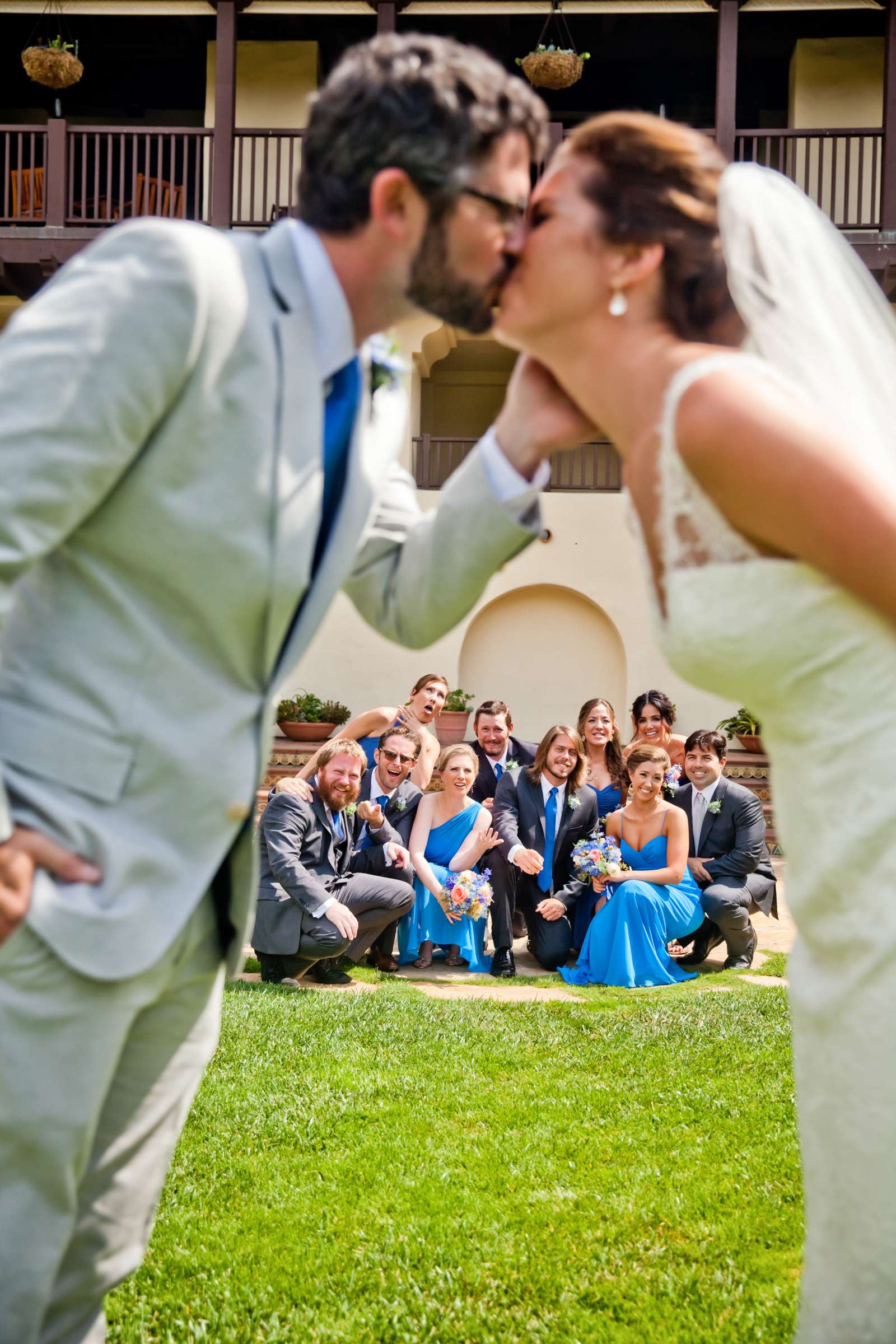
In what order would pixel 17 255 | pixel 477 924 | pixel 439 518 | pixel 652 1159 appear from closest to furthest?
pixel 439 518
pixel 652 1159
pixel 477 924
pixel 17 255

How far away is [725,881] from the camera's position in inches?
341

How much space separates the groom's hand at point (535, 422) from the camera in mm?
2174

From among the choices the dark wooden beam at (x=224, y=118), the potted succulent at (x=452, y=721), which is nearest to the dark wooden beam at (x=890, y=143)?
the potted succulent at (x=452, y=721)

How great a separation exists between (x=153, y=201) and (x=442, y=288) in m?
16.7

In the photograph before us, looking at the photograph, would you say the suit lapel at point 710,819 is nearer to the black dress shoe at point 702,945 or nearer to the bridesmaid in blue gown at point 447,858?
the black dress shoe at point 702,945

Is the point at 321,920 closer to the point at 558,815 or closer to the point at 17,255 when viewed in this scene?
the point at 558,815

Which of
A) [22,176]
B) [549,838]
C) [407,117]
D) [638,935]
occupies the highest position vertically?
[22,176]

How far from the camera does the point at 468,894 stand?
8312 mm

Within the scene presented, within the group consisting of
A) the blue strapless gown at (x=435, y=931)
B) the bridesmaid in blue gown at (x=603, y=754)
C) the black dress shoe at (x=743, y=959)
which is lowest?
the black dress shoe at (x=743, y=959)

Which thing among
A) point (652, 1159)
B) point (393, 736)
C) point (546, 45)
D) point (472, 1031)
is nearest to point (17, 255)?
point (546, 45)

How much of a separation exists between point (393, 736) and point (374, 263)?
23.4 ft

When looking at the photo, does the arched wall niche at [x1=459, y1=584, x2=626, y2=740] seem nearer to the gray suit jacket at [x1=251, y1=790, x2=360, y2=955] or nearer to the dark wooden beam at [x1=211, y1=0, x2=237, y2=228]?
the dark wooden beam at [x1=211, y1=0, x2=237, y2=228]

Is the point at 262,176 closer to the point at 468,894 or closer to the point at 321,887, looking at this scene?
the point at 468,894

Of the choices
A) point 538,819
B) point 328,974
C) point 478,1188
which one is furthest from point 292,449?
point 538,819
